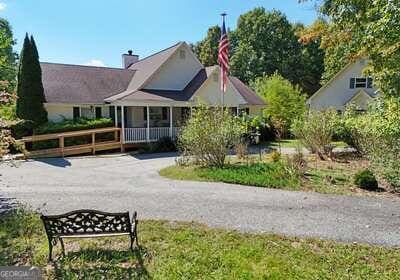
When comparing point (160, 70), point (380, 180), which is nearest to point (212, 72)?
point (160, 70)

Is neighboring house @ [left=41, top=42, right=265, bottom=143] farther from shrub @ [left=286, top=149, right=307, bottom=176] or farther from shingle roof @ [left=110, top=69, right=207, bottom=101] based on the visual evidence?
shrub @ [left=286, top=149, right=307, bottom=176]

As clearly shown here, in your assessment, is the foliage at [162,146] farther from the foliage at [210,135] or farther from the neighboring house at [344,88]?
the neighboring house at [344,88]

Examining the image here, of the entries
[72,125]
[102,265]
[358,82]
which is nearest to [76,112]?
[72,125]

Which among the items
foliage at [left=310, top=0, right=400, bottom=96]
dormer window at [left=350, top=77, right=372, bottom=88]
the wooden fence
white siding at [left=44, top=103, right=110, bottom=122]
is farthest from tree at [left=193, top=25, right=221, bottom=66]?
foliage at [left=310, top=0, right=400, bottom=96]

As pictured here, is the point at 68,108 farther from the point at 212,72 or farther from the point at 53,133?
the point at 212,72

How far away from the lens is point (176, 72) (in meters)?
25.0

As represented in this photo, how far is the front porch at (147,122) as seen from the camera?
70.2 feet

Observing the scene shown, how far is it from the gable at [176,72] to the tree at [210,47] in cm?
2958

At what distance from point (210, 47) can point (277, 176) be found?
46336 millimetres

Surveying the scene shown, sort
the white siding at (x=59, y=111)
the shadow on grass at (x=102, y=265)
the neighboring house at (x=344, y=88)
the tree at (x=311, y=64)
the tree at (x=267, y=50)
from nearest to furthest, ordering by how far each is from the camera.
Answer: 1. the shadow on grass at (x=102, y=265)
2. the white siding at (x=59, y=111)
3. the neighboring house at (x=344, y=88)
4. the tree at (x=311, y=64)
5. the tree at (x=267, y=50)

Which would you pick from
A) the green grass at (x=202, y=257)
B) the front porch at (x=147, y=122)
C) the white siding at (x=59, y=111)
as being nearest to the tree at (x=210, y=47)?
the front porch at (x=147, y=122)

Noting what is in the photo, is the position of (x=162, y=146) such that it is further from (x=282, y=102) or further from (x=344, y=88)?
(x=344, y=88)

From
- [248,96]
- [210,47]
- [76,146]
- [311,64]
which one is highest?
[210,47]

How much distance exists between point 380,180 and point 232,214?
21.6 ft
